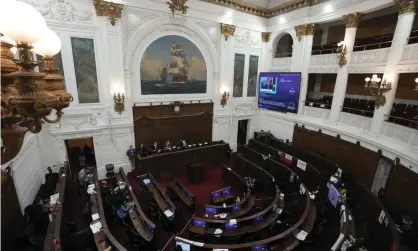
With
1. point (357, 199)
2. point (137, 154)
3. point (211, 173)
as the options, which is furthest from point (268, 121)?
point (137, 154)

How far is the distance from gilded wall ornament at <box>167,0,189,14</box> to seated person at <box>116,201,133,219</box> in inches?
376

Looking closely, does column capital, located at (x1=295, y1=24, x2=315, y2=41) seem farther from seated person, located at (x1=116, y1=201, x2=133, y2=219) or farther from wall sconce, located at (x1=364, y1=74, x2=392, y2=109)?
seated person, located at (x1=116, y1=201, x2=133, y2=219)

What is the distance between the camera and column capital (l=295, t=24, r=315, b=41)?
12.3 meters

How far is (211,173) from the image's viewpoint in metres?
11.9

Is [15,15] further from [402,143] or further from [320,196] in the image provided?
[402,143]

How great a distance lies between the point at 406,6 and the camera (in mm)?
8281

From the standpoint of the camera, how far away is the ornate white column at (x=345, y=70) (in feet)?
33.8

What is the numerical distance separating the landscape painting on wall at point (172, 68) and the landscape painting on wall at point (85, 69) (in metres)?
2.31

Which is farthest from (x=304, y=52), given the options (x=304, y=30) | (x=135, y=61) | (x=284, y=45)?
(x=135, y=61)

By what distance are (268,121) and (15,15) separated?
14898 millimetres

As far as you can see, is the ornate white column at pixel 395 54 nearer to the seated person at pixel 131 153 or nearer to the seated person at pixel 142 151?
the seated person at pixel 142 151

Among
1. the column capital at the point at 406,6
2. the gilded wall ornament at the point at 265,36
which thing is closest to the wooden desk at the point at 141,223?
the column capital at the point at 406,6

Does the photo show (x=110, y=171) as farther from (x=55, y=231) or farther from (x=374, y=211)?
(x=374, y=211)

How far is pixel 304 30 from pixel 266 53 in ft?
9.55
